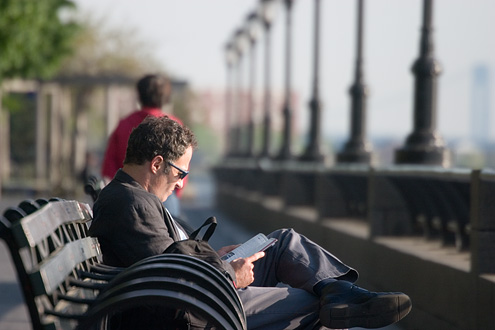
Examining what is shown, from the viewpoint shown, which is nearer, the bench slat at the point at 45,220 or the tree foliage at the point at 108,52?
the bench slat at the point at 45,220

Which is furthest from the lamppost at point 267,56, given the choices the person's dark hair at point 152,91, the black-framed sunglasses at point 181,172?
the black-framed sunglasses at point 181,172

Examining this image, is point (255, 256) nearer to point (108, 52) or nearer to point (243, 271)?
point (243, 271)

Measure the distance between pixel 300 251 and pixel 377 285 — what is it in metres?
4.61

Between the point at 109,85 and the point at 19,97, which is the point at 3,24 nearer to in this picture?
the point at 109,85

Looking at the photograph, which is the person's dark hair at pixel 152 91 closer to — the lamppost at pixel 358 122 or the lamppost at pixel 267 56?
the lamppost at pixel 358 122

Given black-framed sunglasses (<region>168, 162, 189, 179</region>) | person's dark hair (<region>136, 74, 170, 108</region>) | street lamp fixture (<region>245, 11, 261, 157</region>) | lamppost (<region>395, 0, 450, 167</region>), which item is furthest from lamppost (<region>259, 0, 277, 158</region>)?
black-framed sunglasses (<region>168, 162, 189, 179</region>)

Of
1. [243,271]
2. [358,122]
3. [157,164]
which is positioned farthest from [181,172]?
[358,122]

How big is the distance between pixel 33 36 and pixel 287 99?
23.8 ft

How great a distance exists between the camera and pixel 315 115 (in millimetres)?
23672

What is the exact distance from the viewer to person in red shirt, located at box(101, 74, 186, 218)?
352 inches

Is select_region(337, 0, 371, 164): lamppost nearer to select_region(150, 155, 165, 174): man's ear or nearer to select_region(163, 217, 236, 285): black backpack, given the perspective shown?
select_region(150, 155, 165, 174): man's ear

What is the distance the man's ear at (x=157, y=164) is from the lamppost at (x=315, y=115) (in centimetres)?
1768

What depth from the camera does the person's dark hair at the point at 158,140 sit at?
4.91m

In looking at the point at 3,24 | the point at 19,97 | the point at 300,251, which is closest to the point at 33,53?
the point at 3,24
